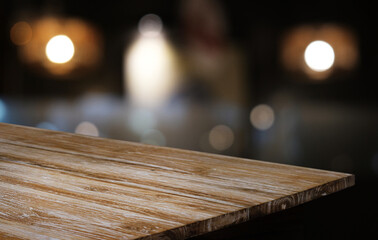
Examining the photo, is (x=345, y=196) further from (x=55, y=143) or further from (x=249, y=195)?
(x=249, y=195)

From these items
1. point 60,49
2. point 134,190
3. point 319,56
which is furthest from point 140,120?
point 134,190

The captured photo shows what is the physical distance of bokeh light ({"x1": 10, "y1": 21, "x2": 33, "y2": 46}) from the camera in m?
5.16

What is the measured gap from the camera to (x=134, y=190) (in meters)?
0.80

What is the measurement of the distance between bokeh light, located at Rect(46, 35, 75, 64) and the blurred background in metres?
0.01

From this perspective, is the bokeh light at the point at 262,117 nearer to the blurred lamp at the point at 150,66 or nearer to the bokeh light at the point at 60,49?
the blurred lamp at the point at 150,66

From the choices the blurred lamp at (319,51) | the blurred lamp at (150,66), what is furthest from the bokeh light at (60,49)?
the blurred lamp at (319,51)

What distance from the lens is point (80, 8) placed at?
5129 millimetres

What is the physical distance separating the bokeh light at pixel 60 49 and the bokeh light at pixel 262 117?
5.96 feet

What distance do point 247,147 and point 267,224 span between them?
3.28m

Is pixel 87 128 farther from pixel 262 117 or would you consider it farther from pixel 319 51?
pixel 319 51

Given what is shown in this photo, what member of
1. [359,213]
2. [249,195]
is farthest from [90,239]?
[359,213]

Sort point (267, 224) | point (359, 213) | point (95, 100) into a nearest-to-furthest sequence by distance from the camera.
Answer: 1. point (267, 224)
2. point (359, 213)
3. point (95, 100)

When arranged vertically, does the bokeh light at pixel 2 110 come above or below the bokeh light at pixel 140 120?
above

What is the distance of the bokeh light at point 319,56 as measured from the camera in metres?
4.10
